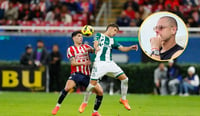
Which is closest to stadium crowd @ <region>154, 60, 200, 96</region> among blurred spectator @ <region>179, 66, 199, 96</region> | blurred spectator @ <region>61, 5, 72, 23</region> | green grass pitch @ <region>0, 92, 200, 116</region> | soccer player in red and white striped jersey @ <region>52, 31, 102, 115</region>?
blurred spectator @ <region>179, 66, 199, 96</region>

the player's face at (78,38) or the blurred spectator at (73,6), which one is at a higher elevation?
the player's face at (78,38)

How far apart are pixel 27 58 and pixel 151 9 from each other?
5.75 m

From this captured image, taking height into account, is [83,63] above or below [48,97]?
above

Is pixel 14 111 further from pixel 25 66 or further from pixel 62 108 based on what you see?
pixel 25 66

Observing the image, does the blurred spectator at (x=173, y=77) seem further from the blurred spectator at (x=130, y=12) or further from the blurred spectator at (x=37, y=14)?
the blurred spectator at (x=37, y=14)

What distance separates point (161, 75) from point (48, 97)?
200 inches

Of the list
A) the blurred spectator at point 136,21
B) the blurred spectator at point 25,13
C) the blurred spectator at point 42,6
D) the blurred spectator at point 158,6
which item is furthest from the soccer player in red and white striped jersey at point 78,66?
the blurred spectator at point 42,6

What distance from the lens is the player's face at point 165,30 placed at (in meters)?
15.7

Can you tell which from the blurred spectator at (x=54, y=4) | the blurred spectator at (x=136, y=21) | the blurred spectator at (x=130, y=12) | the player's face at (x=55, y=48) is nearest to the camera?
the player's face at (x=55, y=48)

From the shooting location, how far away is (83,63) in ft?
53.1

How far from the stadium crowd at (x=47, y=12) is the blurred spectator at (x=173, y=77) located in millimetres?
4581

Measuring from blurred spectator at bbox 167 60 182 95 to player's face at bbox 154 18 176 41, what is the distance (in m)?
10.5

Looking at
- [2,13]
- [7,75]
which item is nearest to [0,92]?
[7,75]

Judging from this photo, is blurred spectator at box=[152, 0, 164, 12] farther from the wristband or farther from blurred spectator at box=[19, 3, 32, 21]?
the wristband
